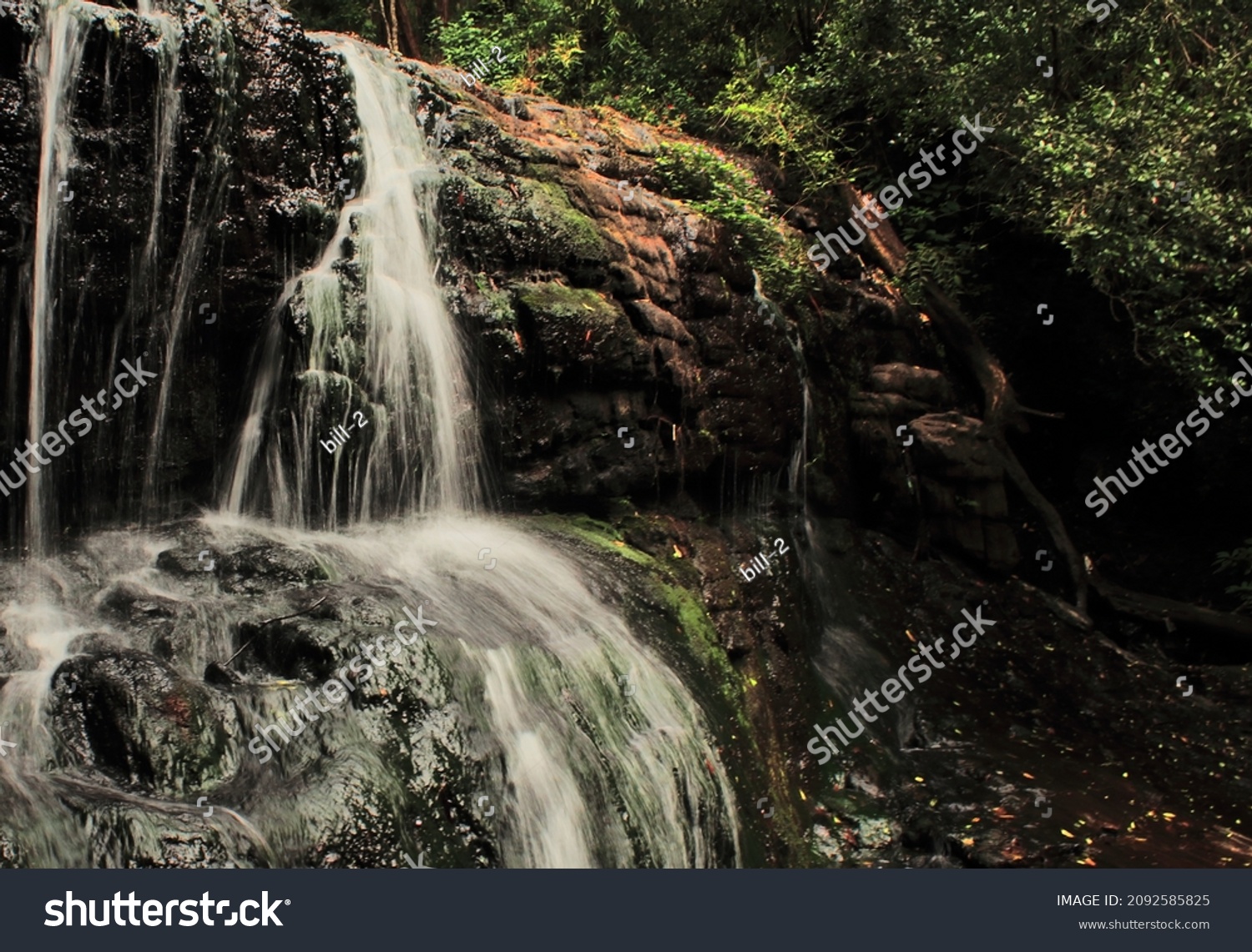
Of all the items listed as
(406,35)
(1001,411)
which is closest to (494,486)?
(1001,411)

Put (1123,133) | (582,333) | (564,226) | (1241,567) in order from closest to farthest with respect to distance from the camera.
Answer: (582,333) < (564,226) < (1123,133) < (1241,567)

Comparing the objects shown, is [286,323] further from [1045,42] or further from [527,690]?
[1045,42]

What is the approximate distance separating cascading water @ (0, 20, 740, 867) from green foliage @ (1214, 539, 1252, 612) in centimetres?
622

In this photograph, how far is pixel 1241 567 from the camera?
1122 cm

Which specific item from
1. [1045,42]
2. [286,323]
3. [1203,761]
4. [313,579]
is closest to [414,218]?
[286,323]

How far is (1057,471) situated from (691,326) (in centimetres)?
490

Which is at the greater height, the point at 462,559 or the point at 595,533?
the point at 595,533

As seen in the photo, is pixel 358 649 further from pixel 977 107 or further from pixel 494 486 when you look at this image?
pixel 977 107

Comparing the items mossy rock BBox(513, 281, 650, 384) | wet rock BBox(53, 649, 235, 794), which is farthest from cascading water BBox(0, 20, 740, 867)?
mossy rock BBox(513, 281, 650, 384)

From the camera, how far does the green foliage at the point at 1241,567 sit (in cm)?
1075

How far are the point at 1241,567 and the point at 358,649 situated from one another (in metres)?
8.92

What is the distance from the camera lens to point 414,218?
8.95 meters

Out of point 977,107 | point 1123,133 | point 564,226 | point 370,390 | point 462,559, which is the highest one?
point 977,107

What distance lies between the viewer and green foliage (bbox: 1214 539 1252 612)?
10.8 m
